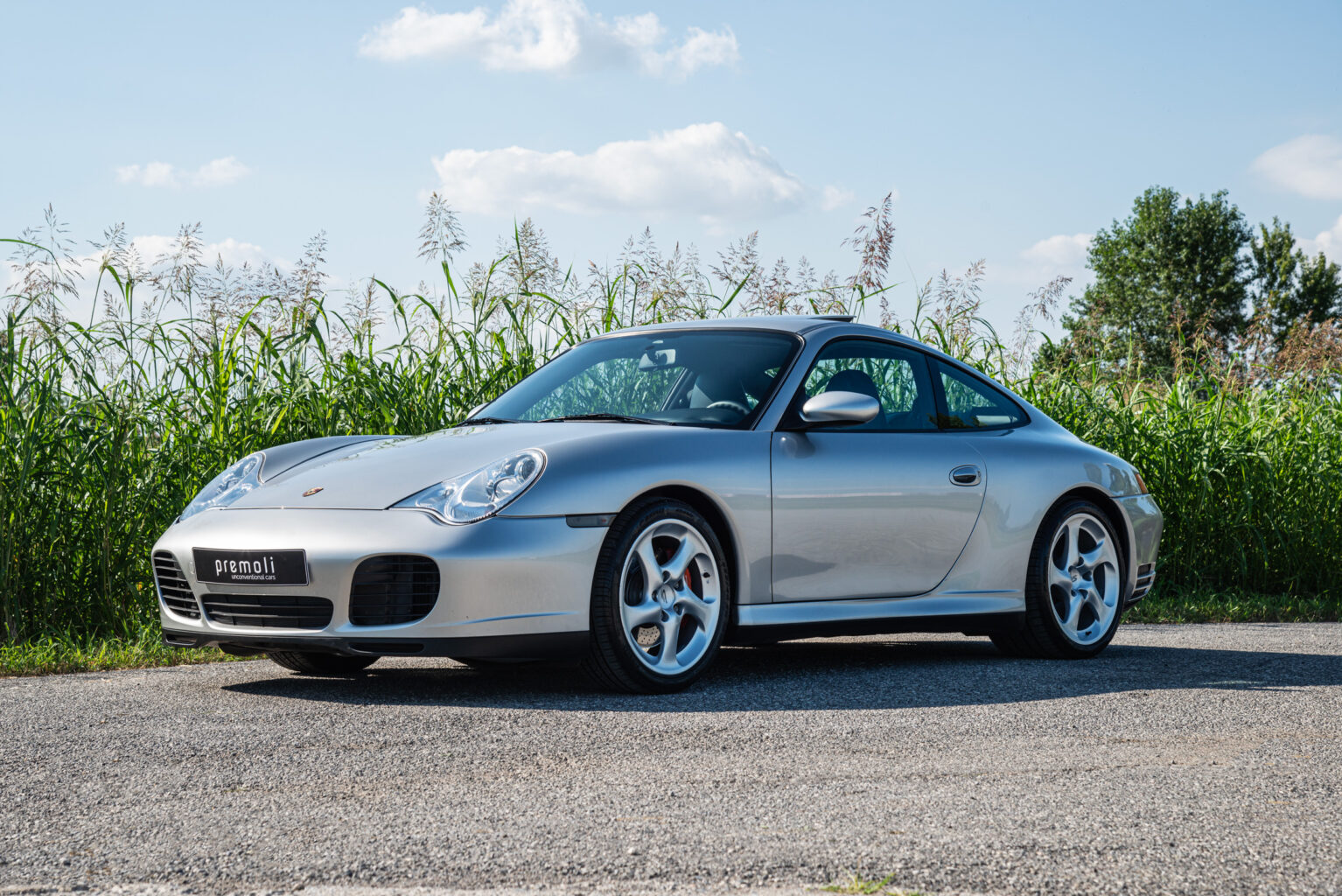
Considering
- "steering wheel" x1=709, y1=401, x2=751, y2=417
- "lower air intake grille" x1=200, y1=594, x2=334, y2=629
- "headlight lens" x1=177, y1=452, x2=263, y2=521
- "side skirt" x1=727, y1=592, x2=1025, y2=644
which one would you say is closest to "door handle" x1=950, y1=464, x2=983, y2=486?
"side skirt" x1=727, y1=592, x2=1025, y2=644

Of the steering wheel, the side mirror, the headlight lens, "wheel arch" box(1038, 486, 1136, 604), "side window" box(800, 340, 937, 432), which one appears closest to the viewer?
the headlight lens

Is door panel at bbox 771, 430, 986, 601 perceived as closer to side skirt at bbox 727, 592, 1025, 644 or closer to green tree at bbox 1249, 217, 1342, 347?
side skirt at bbox 727, 592, 1025, 644

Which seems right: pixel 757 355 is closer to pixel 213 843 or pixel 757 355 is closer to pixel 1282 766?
pixel 1282 766

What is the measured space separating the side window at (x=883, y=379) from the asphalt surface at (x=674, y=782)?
1.11 meters

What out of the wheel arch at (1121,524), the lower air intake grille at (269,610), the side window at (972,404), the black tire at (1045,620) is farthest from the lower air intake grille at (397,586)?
the wheel arch at (1121,524)

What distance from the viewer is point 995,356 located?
1020cm

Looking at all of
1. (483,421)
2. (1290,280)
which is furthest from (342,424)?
(1290,280)

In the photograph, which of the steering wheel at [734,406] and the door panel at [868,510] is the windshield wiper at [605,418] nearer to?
the steering wheel at [734,406]

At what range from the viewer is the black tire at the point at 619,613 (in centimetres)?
485

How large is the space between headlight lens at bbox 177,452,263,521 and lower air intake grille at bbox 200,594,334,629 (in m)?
0.39

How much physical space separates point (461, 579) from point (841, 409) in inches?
64.6

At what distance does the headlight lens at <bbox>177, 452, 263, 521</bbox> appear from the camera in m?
5.32

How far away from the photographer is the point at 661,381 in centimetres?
602

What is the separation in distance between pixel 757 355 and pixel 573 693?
163cm
